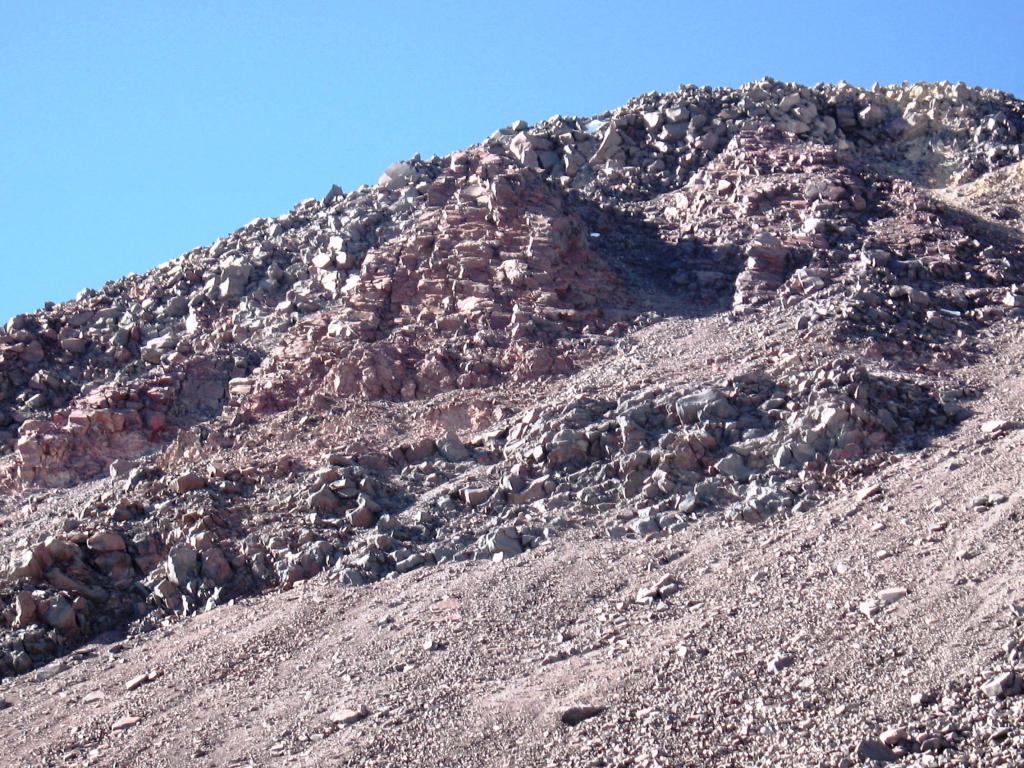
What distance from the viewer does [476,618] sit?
11.4m

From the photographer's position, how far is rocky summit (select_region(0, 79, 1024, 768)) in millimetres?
9523

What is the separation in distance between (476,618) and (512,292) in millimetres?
7669

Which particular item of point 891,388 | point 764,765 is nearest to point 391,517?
point 891,388

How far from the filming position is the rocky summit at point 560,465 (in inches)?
375

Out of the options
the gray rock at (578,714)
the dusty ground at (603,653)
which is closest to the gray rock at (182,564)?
the dusty ground at (603,653)

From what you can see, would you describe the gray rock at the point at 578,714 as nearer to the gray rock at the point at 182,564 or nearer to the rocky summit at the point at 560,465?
the rocky summit at the point at 560,465

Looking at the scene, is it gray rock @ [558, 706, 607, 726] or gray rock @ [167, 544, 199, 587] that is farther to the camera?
gray rock @ [167, 544, 199, 587]

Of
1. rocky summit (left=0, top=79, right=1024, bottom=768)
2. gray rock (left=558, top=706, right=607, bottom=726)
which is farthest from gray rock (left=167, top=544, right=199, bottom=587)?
gray rock (left=558, top=706, right=607, bottom=726)

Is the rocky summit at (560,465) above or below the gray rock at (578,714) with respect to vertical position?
above

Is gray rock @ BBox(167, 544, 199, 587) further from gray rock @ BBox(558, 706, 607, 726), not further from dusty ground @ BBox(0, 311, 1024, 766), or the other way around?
gray rock @ BBox(558, 706, 607, 726)

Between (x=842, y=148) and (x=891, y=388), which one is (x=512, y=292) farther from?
(x=842, y=148)

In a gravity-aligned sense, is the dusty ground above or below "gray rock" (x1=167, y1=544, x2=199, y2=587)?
below

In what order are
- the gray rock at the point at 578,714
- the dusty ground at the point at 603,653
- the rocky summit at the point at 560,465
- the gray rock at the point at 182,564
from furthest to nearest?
1. the gray rock at the point at 182,564
2. the rocky summit at the point at 560,465
3. the gray rock at the point at 578,714
4. the dusty ground at the point at 603,653

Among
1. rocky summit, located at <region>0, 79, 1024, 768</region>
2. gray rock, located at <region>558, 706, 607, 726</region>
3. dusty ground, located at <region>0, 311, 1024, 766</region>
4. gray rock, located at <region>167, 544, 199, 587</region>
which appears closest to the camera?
dusty ground, located at <region>0, 311, 1024, 766</region>
